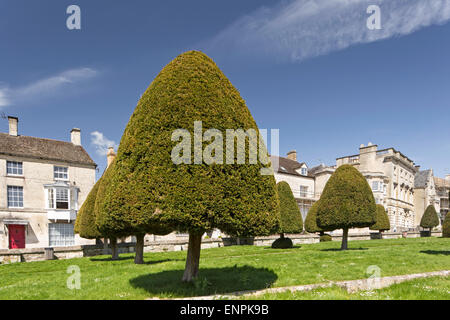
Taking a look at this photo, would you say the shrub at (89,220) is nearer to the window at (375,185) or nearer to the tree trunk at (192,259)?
the tree trunk at (192,259)

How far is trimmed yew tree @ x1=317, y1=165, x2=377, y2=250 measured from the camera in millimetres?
19953

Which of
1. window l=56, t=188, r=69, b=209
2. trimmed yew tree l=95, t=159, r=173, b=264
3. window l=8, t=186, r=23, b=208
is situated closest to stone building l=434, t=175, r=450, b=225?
window l=56, t=188, r=69, b=209

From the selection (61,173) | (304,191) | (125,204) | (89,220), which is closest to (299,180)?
(304,191)

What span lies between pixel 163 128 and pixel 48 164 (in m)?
30.6

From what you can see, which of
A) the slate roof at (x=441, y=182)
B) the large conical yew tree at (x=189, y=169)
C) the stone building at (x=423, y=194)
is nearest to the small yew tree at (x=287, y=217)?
the large conical yew tree at (x=189, y=169)

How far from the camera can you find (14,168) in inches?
1193

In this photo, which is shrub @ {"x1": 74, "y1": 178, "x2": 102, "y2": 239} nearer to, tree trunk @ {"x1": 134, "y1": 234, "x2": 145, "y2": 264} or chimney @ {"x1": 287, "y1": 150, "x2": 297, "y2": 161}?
tree trunk @ {"x1": 134, "y1": 234, "x2": 145, "y2": 264}

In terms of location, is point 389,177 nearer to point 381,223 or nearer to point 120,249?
point 381,223

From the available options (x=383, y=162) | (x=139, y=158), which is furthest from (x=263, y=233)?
(x=383, y=162)

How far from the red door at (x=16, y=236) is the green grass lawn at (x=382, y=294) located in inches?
1238

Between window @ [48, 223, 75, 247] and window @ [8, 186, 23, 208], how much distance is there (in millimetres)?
3730

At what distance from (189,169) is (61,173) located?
31.5m

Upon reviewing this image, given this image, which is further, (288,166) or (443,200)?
(443,200)
